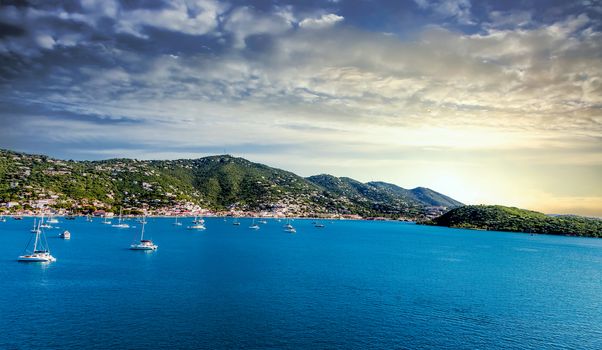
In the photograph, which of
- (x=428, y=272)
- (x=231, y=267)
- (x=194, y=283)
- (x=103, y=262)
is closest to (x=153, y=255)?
(x=103, y=262)

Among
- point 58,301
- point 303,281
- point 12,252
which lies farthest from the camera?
point 12,252

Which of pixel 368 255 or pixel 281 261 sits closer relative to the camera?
pixel 281 261

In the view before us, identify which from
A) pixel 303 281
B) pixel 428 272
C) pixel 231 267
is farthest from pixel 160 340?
pixel 428 272

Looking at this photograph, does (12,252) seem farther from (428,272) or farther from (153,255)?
(428,272)

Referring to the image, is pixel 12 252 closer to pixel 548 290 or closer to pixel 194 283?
pixel 194 283

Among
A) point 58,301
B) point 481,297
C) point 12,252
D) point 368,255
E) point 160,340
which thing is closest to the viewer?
point 160,340

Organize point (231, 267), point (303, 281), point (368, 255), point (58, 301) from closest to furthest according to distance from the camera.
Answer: point (58, 301) < point (303, 281) < point (231, 267) < point (368, 255)
